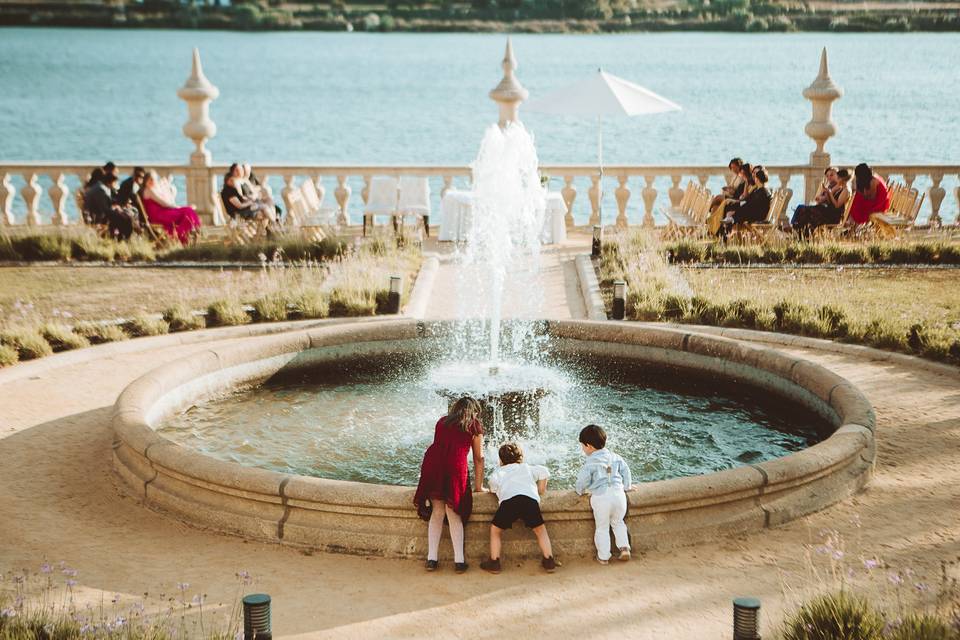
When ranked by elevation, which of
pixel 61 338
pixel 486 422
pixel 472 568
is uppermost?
pixel 61 338

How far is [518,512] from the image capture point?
6789 millimetres

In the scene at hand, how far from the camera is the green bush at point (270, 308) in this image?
498 inches

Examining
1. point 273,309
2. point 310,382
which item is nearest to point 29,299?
point 273,309

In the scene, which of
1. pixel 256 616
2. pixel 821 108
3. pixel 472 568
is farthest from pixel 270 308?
pixel 821 108

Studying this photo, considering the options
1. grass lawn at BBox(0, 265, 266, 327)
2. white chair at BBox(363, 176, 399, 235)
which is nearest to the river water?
white chair at BBox(363, 176, 399, 235)

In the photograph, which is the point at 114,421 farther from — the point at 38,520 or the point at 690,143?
the point at 690,143

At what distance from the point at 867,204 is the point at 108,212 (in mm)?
10651

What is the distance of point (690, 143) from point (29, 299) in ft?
176

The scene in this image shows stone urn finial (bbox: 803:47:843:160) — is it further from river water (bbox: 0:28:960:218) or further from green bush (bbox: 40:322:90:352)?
river water (bbox: 0:28:960:218)

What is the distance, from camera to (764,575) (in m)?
6.66

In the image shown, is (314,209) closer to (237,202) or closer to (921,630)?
(237,202)

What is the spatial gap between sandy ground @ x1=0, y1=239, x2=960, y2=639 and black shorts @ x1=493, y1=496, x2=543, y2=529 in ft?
0.86

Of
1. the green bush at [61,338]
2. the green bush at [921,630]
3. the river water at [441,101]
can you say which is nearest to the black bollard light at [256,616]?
the green bush at [921,630]

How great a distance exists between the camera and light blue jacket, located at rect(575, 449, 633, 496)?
6906 millimetres
